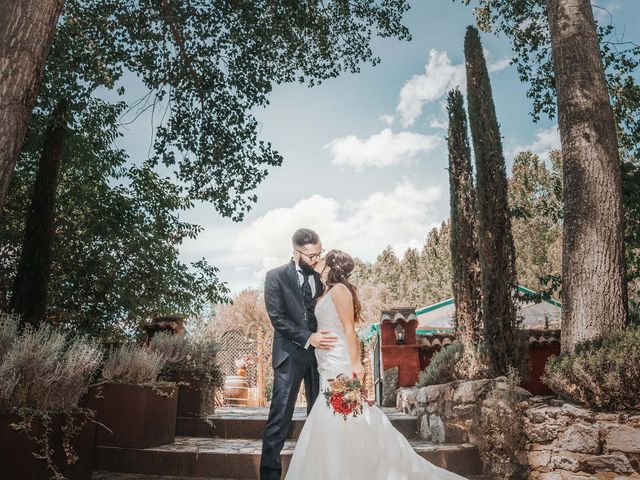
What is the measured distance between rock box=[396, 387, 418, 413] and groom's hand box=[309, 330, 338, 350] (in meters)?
4.38

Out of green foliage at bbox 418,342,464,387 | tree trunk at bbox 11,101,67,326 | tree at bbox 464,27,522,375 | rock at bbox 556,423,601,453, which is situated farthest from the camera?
tree trunk at bbox 11,101,67,326

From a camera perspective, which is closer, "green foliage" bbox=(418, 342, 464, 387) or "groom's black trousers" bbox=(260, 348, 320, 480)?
"groom's black trousers" bbox=(260, 348, 320, 480)

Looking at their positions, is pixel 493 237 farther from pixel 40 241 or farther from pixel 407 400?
pixel 40 241

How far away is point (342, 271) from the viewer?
356 cm

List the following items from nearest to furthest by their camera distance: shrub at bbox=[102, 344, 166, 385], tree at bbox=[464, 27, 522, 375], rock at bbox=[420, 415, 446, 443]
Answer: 1. shrub at bbox=[102, 344, 166, 385]
2. rock at bbox=[420, 415, 446, 443]
3. tree at bbox=[464, 27, 522, 375]

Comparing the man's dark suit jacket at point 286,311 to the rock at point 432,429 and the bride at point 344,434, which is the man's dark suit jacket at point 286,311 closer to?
the bride at point 344,434

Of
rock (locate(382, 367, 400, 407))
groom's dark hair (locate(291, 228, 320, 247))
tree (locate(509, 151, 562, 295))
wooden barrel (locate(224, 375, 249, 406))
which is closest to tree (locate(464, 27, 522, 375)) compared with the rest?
rock (locate(382, 367, 400, 407))

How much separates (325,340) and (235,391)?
10.1 meters

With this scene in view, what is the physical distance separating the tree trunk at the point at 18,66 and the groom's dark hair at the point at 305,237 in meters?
2.04

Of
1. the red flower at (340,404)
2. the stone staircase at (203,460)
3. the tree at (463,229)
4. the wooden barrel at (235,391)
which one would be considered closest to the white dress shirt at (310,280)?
the red flower at (340,404)

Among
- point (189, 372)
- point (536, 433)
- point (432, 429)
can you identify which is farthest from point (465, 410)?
point (189, 372)

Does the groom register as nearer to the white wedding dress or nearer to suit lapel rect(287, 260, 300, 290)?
suit lapel rect(287, 260, 300, 290)

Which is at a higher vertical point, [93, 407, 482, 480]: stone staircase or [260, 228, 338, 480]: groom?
[260, 228, 338, 480]: groom

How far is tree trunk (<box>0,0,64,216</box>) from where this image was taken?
103 inches
